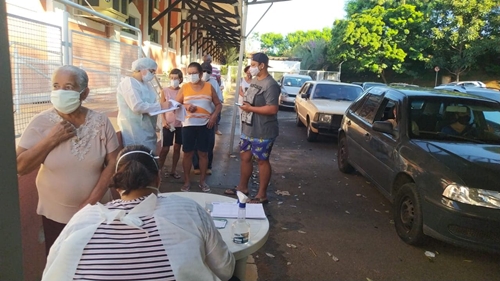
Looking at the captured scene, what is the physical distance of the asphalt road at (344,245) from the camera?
151 inches

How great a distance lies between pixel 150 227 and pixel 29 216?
6.30ft

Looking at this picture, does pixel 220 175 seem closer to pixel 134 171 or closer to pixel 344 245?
pixel 344 245

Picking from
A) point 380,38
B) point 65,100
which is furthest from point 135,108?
point 380,38

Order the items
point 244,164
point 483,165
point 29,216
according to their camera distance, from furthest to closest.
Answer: point 244,164 < point 483,165 < point 29,216

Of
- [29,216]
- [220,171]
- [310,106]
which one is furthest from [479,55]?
[29,216]

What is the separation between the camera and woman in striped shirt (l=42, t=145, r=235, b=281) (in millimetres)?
1576

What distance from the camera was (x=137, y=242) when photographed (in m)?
1.61

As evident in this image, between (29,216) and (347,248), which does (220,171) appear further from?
(29,216)

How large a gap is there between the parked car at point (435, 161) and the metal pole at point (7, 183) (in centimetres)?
369

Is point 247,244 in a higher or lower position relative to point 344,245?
higher

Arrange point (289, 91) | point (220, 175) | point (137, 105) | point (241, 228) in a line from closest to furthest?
point (241, 228)
point (137, 105)
point (220, 175)
point (289, 91)

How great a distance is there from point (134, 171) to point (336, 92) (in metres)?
10.2

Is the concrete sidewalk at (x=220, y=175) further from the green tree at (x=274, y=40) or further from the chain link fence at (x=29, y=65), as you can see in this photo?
the green tree at (x=274, y=40)

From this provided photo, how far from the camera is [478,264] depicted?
412 centimetres
